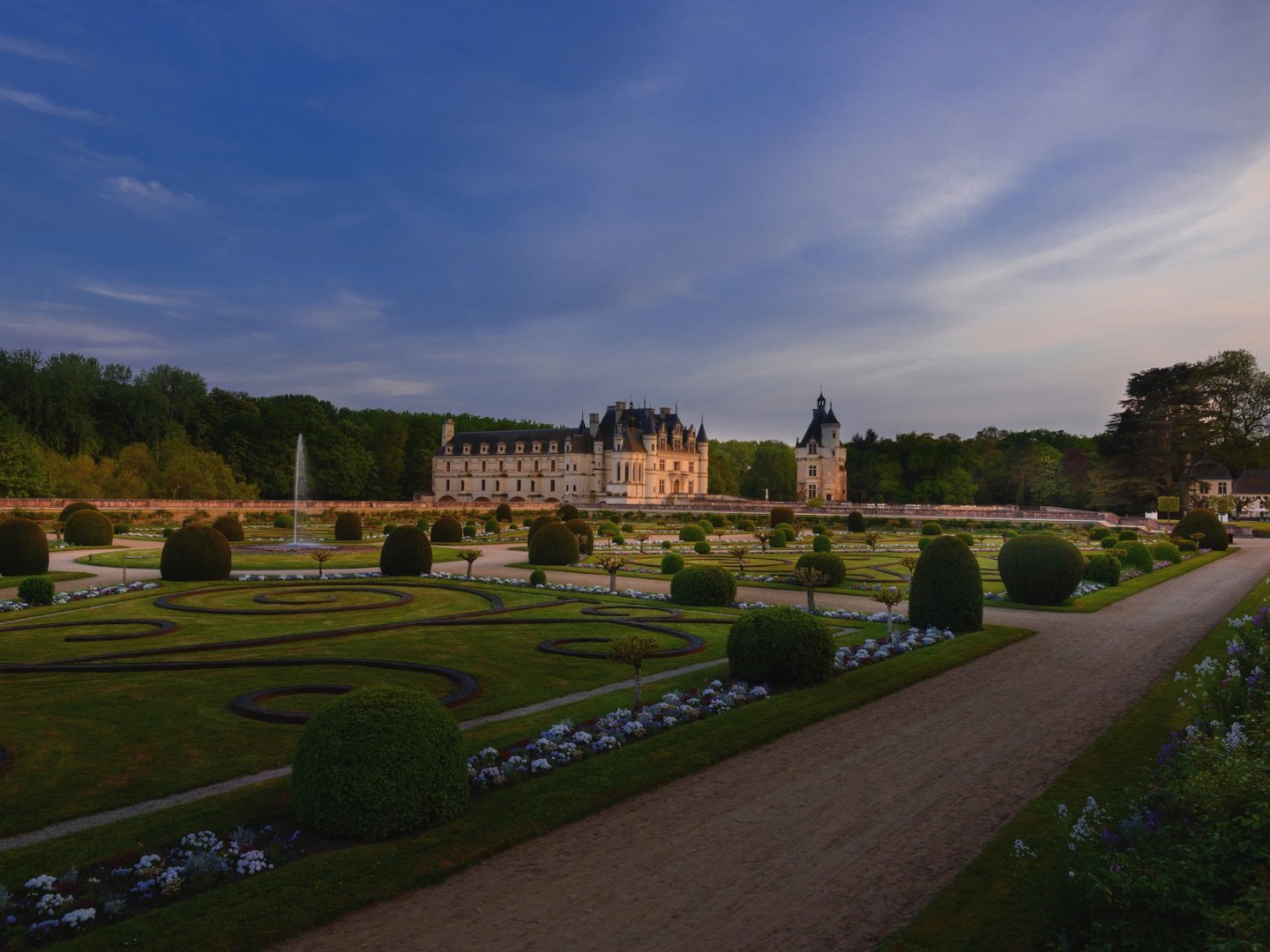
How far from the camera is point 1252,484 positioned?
70.1 m

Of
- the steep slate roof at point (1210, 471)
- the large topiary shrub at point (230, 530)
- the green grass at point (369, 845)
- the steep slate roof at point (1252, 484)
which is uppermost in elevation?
the steep slate roof at point (1210, 471)

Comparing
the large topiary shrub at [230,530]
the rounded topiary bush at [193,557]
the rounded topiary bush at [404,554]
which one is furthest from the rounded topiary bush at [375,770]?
the large topiary shrub at [230,530]

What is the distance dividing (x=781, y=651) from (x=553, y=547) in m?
18.3

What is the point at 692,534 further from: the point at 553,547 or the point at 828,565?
the point at 828,565

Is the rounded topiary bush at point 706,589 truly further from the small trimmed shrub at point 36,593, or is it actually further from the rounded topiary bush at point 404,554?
the small trimmed shrub at point 36,593

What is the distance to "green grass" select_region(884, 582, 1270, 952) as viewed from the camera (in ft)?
17.3

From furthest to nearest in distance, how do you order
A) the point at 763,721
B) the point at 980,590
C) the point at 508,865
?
the point at 980,590 → the point at 763,721 → the point at 508,865

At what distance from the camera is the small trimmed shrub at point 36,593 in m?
18.0

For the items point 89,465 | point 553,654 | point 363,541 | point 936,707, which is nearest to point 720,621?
point 553,654

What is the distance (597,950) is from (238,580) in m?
20.1

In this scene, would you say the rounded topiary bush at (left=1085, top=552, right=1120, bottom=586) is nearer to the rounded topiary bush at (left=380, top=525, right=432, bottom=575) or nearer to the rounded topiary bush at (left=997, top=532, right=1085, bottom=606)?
the rounded topiary bush at (left=997, top=532, right=1085, bottom=606)

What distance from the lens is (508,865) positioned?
634cm

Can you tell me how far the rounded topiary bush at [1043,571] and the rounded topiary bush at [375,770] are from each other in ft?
55.6

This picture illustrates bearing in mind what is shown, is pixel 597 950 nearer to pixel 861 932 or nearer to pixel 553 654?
pixel 861 932
